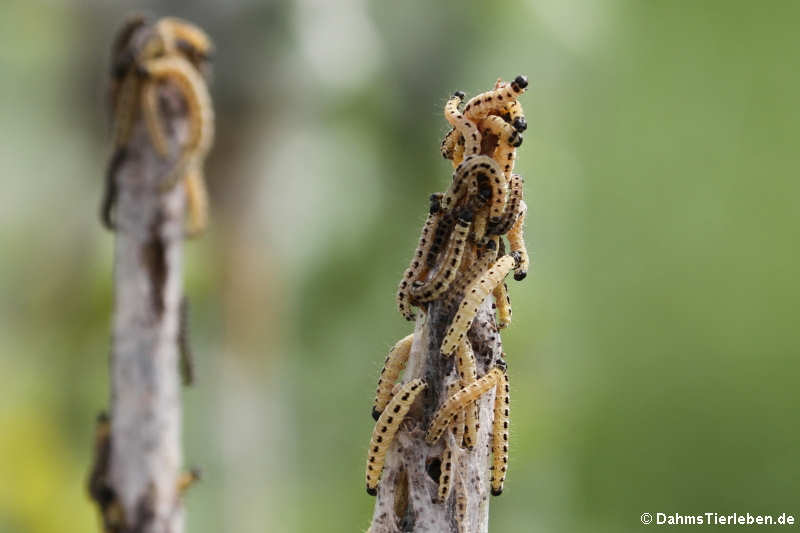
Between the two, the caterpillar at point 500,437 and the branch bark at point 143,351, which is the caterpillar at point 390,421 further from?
the branch bark at point 143,351

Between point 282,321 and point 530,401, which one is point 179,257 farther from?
point 530,401

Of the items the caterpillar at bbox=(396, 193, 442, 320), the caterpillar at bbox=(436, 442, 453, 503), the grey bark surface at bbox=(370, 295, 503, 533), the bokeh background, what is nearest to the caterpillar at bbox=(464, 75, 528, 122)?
the caterpillar at bbox=(396, 193, 442, 320)

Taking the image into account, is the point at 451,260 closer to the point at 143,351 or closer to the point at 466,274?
the point at 466,274

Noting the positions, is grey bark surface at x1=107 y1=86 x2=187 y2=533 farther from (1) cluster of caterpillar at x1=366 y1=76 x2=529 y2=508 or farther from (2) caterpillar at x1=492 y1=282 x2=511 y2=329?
(2) caterpillar at x1=492 y1=282 x2=511 y2=329

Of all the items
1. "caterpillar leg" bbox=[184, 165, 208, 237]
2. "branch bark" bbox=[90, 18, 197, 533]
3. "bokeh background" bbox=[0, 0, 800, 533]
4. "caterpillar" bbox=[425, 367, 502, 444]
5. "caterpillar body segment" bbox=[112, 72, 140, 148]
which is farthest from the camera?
"bokeh background" bbox=[0, 0, 800, 533]

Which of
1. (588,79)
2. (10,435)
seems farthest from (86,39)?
(588,79)

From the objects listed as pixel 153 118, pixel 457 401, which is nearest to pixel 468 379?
pixel 457 401
